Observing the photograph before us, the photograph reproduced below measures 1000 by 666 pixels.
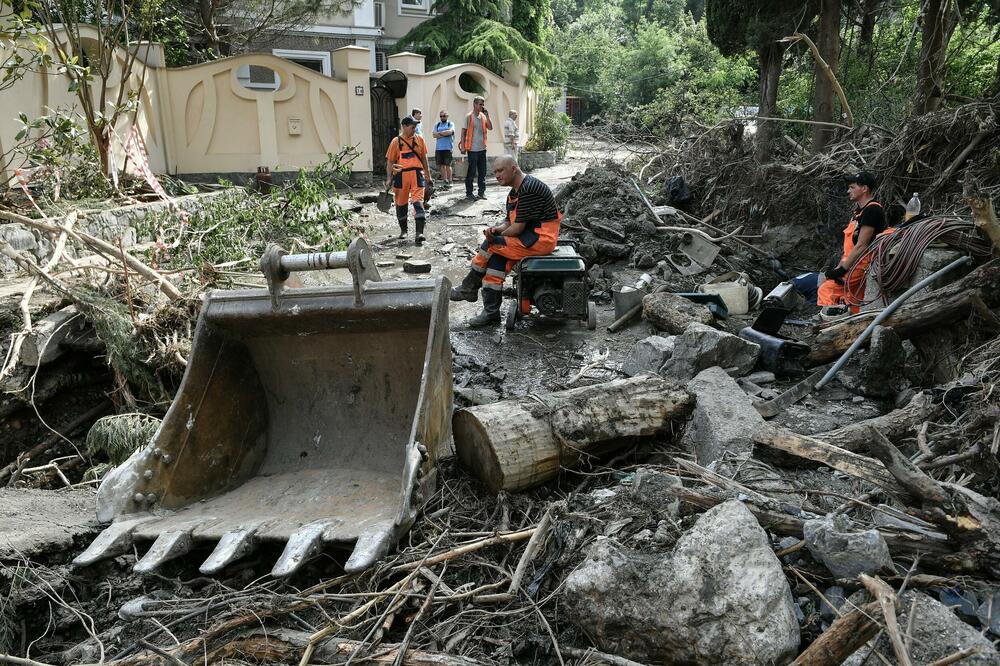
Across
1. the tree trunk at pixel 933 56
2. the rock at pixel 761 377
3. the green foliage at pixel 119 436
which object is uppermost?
the tree trunk at pixel 933 56

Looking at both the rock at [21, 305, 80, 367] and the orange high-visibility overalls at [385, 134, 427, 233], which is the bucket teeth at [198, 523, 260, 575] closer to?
the rock at [21, 305, 80, 367]

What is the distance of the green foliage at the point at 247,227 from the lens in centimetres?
633

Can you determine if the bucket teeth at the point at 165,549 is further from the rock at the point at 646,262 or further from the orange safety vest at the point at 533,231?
the rock at the point at 646,262

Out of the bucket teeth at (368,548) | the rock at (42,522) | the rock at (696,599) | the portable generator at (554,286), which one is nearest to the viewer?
the rock at (696,599)

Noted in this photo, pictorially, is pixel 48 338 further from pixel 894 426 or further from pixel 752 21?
pixel 752 21

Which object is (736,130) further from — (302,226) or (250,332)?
(250,332)

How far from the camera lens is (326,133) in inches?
532

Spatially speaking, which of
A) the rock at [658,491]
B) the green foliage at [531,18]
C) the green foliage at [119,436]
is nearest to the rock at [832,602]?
the rock at [658,491]

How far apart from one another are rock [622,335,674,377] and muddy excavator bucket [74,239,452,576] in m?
2.08

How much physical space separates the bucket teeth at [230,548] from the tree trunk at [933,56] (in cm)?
835

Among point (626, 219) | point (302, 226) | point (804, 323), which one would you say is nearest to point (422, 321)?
point (804, 323)

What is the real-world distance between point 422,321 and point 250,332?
2.99ft

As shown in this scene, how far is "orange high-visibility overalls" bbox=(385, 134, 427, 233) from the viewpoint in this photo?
9539 millimetres

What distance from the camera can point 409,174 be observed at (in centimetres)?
952
